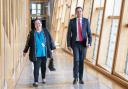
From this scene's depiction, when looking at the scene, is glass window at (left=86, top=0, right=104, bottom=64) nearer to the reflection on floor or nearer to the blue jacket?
the reflection on floor

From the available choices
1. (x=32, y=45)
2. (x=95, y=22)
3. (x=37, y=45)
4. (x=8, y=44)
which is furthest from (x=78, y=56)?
(x=95, y=22)

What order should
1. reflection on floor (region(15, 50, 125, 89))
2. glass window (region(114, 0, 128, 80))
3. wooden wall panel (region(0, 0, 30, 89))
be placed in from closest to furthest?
1. wooden wall panel (region(0, 0, 30, 89))
2. reflection on floor (region(15, 50, 125, 89))
3. glass window (region(114, 0, 128, 80))

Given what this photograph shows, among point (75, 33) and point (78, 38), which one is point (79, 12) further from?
point (78, 38)

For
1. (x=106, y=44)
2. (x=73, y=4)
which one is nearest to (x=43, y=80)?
(x=106, y=44)

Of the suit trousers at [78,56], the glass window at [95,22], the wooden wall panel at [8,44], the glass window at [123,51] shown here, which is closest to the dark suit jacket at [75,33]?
the suit trousers at [78,56]

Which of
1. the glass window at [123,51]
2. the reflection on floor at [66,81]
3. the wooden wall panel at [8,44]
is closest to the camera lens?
the wooden wall panel at [8,44]

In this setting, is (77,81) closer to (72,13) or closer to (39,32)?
(39,32)

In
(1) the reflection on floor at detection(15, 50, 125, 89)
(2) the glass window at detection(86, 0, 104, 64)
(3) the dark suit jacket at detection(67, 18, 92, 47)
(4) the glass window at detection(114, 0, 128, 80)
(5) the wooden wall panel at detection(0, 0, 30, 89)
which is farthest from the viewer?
(2) the glass window at detection(86, 0, 104, 64)

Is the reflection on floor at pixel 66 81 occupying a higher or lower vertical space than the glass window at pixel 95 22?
lower

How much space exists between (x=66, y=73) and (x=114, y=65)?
5.33 feet

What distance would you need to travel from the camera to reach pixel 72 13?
15039mm

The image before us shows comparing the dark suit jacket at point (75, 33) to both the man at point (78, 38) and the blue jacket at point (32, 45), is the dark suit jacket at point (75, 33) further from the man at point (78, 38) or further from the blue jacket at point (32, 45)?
the blue jacket at point (32, 45)

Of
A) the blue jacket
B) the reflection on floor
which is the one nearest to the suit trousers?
the reflection on floor

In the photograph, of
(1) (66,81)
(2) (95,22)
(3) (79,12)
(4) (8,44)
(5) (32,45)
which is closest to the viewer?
(4) (8,44)
